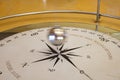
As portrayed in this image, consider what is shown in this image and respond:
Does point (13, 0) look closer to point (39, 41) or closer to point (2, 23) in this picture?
point (2, 23)

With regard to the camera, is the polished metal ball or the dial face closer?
the dial face

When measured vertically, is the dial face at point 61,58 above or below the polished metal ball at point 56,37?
below

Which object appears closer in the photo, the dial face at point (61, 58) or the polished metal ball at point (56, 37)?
the dial face at point (61, 58)

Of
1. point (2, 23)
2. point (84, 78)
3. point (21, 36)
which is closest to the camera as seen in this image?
point (84, 78)

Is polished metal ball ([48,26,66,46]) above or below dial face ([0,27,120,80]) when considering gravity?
above

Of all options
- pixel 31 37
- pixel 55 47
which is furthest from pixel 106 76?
pixel 31 37

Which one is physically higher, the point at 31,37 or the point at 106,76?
the point at 31,37

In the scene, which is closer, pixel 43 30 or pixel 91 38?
pixel 91 38

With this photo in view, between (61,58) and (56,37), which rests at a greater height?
(56,37)
